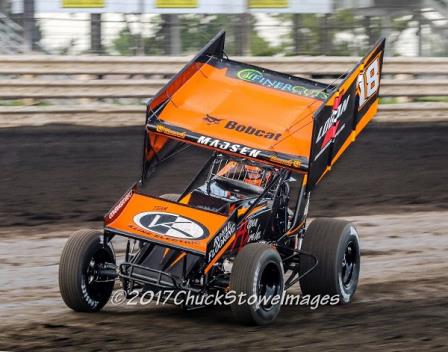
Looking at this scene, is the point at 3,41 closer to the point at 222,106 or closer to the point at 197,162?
the point at 197,162

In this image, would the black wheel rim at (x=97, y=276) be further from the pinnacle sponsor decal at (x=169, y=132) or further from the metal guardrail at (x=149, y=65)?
the metal guardrail at (x=149, y=65)

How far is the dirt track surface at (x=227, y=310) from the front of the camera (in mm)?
6930

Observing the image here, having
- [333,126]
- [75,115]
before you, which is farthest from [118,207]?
[75,115]

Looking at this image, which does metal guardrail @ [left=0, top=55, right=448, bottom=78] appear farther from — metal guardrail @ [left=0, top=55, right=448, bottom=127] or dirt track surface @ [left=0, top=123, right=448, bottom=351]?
dirt track surface @ [left=0, top=123, right=448, bottom=351]

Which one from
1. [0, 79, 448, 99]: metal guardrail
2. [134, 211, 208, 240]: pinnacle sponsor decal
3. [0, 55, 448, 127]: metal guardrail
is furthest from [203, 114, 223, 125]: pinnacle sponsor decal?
[0, 79, 448, 99]: metal guardrail

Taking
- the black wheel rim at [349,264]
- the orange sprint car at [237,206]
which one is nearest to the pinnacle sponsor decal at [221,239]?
the orange sprint car at [237,206]

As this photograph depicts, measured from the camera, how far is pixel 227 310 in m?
7.84

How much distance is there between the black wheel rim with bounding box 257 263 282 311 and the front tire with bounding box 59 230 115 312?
46.2 inches

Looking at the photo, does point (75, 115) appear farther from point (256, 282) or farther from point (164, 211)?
point (256, 282)

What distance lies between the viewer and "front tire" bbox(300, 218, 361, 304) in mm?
7930

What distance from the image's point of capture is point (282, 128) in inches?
320

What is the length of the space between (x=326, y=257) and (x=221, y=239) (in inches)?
42.4

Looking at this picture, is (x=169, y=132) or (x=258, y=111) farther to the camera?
(x=258, y=111)

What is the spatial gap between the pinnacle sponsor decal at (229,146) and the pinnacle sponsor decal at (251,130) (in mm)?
211
